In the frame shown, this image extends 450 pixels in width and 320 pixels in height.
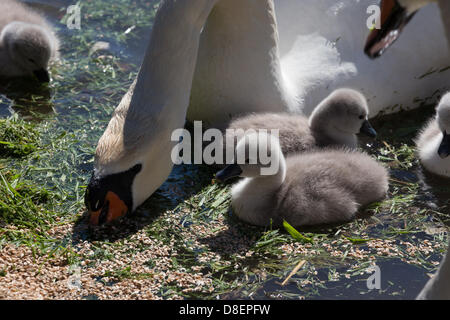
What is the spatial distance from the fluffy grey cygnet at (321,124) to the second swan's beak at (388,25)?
83.9 inches

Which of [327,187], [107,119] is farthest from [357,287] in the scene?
[107,119]

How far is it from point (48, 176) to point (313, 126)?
1.78 metres

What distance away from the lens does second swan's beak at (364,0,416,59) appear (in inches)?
90.0

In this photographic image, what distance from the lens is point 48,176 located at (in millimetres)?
4633

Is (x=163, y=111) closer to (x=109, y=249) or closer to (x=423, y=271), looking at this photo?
(x=109, y=249)

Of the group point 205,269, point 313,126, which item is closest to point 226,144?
point 313,126

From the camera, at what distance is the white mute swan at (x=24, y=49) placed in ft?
19.4

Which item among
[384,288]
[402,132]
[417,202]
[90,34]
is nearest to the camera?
[384,288]

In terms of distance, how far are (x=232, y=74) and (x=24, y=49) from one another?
6.83ft

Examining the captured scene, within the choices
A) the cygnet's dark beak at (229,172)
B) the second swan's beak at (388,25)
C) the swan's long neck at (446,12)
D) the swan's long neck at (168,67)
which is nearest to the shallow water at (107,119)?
the cygnet's dark beak at (229,172)

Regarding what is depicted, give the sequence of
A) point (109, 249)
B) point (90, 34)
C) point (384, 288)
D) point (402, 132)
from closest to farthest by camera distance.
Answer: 1. point (384, 288)
2. point (109, 249)
3. point (402, 132)
4. point (90, 34)

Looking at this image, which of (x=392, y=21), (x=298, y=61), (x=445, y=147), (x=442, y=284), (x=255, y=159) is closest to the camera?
(x=392, y=21)

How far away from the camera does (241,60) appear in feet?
15.7

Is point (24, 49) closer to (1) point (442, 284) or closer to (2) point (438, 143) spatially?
(2) point (438, 143)
